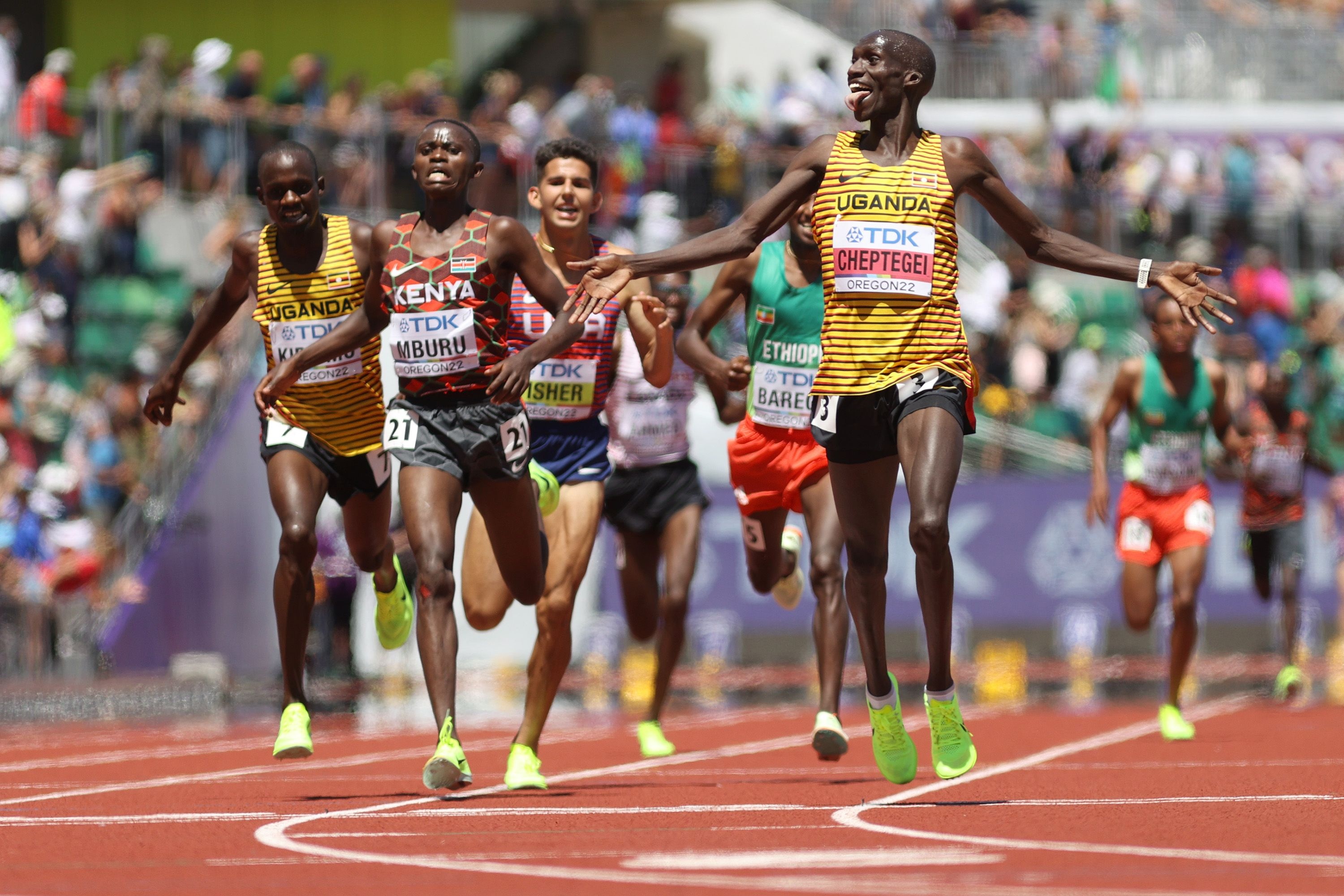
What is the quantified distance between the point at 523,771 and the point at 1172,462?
19.2 feet

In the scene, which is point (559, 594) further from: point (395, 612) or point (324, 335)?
point (324, 335)

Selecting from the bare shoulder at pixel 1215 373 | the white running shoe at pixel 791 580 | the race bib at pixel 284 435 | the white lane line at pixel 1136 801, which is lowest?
the white lane line at pixel 1136 801

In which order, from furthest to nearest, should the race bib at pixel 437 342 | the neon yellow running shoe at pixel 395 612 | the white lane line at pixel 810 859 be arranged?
the neon yellow running shoe at pixel 395 612, the race bib at pixel 437 342, the white lane line at pixel 810 859

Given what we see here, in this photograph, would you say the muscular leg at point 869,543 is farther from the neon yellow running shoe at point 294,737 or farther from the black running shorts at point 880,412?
the neon yellow running shoe at point 294,737

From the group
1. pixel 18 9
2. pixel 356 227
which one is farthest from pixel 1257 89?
pixel 356 227

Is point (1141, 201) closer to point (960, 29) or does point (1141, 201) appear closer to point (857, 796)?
point (960, 29)

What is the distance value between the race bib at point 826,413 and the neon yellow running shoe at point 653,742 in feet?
11.8

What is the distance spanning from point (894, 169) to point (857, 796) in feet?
7.98

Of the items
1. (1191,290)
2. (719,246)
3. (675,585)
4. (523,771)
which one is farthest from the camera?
(675,585)

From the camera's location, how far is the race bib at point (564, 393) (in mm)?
10711

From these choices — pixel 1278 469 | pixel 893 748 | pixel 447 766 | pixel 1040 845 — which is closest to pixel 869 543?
pixel 893 748

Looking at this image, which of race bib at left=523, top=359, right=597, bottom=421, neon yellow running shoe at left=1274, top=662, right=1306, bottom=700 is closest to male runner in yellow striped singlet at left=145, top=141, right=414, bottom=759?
race bib at left=523, top=359, right=597, bottom=421

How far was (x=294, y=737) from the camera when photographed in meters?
9.46

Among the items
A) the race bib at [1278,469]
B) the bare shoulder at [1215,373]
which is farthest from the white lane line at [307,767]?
the race bib at [1278,469]
